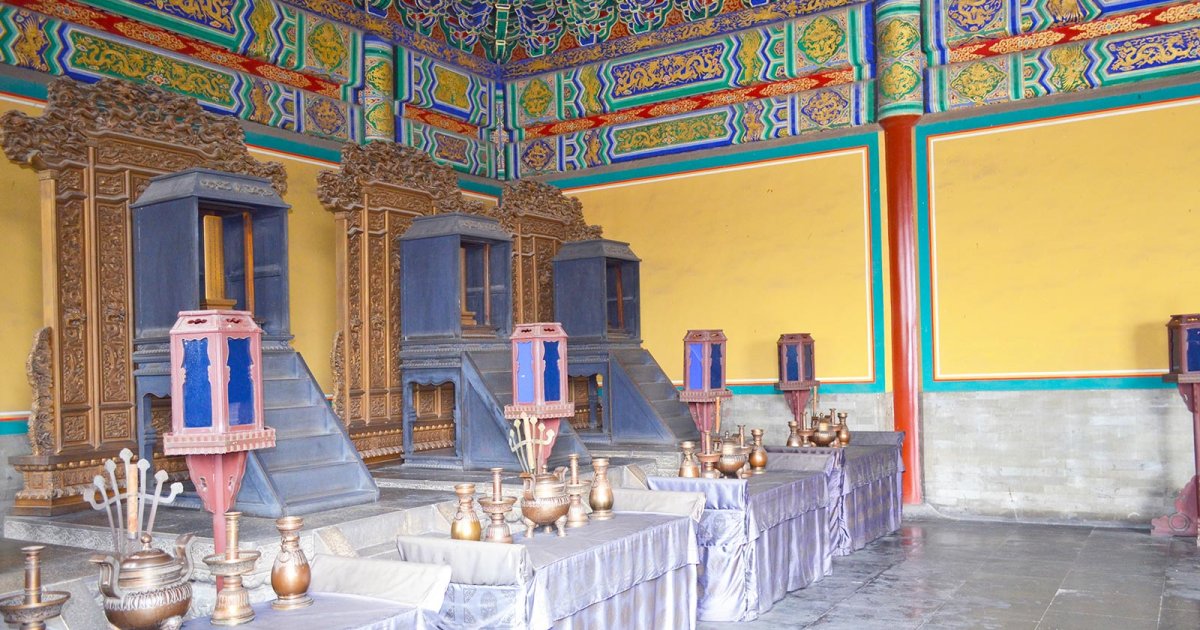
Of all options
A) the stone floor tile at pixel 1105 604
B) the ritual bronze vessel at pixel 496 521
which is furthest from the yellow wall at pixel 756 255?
the ritual bronze vessel at pixel 496 521

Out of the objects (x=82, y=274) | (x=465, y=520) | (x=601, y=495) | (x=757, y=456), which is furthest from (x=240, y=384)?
(x=757, y=456)

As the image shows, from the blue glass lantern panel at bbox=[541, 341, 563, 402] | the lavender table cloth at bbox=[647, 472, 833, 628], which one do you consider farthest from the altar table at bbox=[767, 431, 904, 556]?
the blue glass lantern panel at bbox=[541, 341, 563, 402]

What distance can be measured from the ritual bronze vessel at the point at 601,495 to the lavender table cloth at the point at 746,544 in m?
0.59

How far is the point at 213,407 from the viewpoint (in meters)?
3.63

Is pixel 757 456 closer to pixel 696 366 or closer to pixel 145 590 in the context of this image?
pixel 696 366

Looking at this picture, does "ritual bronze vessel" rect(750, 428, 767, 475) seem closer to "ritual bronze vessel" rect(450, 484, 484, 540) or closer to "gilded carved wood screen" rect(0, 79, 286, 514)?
"ritual bronze vessel" rect(450, 484, 484, 540)

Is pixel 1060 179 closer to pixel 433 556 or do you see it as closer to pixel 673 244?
pixel 673 244

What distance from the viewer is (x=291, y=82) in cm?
667

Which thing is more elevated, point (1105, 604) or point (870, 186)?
point (870, 186)

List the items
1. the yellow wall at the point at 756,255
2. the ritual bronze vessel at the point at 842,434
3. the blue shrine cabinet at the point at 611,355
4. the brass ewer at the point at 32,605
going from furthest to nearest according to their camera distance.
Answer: the yellow wall at the point at 756,255, the blue shrine cabinet at the point at 611,355, the ritual bronze vessel at the point at 842,434, the brass ewer at the point at 32,605

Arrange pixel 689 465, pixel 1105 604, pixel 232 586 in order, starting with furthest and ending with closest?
1. pixel 689 465
2. pixel 1105 604
3. pixel 232 586

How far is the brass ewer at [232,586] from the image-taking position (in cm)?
259

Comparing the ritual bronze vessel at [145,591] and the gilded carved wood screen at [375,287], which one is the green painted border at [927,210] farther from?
the ritual bronze vessel at [145,591]

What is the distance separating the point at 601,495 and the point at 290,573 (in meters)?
1.52
